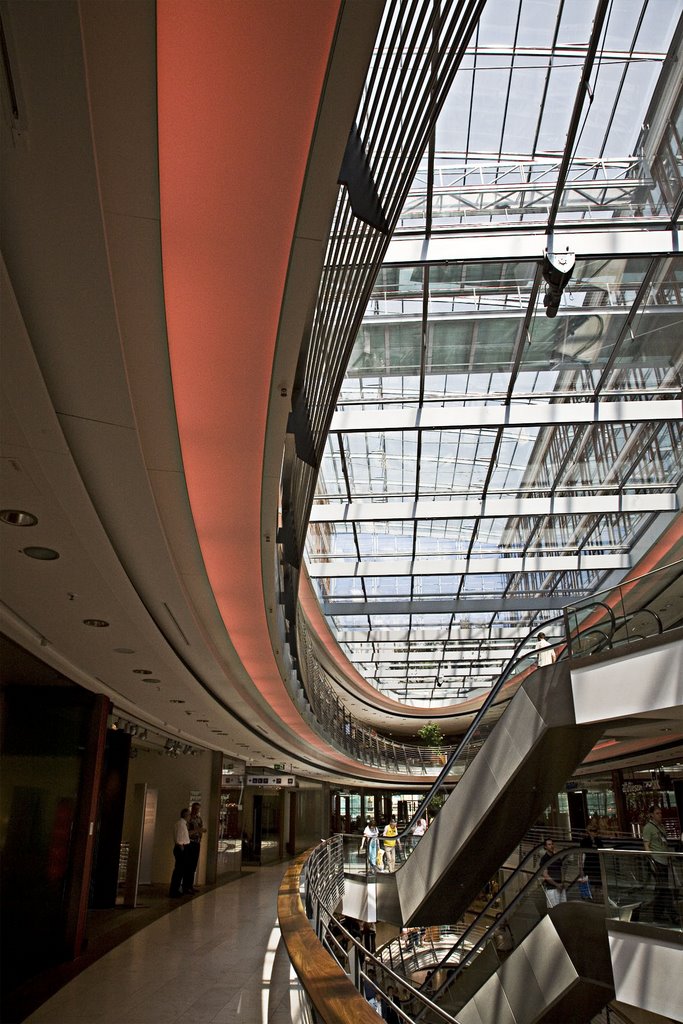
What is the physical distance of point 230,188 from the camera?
239 cm

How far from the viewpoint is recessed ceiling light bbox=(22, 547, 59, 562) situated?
4.14 meters

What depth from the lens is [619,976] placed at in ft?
26.8

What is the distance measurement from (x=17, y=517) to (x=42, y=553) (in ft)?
1.88

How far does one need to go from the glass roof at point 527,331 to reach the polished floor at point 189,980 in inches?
273

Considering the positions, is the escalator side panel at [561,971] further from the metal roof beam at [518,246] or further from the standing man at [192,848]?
the metal roof beam at [518,246]

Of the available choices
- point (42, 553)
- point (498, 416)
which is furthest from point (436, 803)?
point (42, 553)

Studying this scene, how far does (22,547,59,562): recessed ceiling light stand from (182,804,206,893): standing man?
11601 mm

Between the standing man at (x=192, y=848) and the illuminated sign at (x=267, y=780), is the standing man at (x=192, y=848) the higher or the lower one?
the lower one

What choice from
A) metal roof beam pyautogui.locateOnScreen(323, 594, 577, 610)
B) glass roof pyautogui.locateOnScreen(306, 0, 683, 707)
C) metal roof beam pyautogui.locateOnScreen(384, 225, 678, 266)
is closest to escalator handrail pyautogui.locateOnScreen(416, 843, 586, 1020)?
glass roof pyautogui.locateOnScreen(306, 0, 683, 707)

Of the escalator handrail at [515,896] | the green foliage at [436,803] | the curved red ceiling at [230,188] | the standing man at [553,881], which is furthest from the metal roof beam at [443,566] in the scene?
the curved red ceiling at [230,188]

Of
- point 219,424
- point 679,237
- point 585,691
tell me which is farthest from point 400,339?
point 219,424

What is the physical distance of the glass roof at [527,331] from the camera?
7496 mm

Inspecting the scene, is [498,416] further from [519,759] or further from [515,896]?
[515,896]

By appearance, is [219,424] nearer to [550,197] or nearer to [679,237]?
[550,197]
